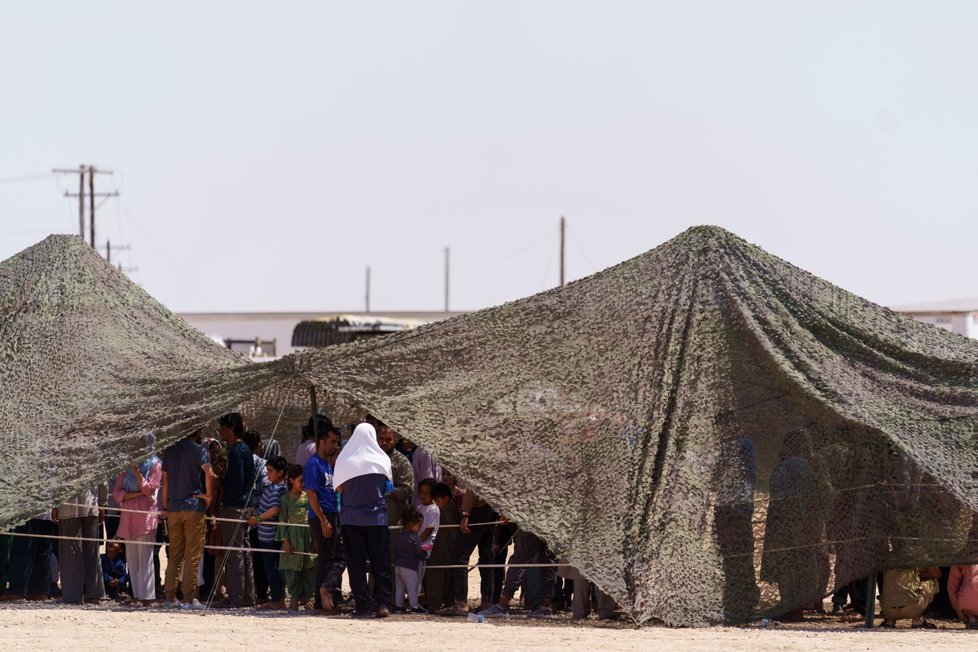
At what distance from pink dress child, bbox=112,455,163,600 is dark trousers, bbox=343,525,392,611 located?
184cm

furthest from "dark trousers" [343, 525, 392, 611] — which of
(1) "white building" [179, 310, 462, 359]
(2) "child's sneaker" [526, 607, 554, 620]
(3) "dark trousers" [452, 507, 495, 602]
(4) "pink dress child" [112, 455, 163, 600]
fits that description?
(1) "white building" [179, 310, 462, 359]

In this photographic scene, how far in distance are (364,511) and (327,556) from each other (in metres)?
0.71

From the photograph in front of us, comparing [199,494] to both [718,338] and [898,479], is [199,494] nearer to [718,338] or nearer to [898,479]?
[718,338]

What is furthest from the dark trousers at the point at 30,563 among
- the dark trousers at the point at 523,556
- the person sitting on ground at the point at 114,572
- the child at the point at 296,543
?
the dark trousers at the point at 523,556

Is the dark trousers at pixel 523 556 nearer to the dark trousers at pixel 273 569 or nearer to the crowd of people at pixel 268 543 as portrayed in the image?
the crowd of people at pixel 268 543

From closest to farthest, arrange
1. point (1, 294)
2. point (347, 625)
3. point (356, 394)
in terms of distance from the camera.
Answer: point (347, 625), point (356, 394), point (1, 294)

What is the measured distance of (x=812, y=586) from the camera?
11.5 meters

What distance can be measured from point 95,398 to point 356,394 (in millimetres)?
2446

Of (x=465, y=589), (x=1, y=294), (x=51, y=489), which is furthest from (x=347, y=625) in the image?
(x=1, y=294)

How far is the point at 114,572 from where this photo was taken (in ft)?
45.0

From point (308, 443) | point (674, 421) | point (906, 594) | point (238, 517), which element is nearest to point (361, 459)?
point (238, 517)

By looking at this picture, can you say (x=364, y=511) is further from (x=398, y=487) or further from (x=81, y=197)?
(x=81, y=197)

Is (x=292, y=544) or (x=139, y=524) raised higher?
(x=139, y=524)

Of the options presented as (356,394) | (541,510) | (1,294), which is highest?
(1,294)
